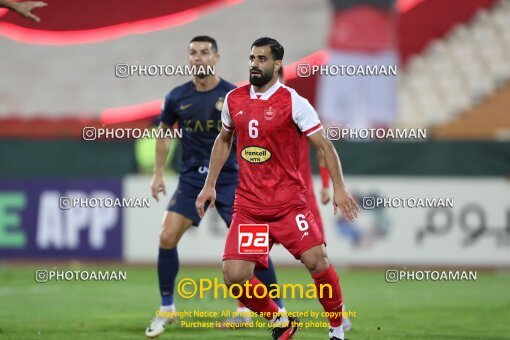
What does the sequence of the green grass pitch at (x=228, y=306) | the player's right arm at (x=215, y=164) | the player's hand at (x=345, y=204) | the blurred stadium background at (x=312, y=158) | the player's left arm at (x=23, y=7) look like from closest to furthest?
the player's hand at (x=345, y=204) → the player's right arm at (x=215, y=164) → the player's left arm at (x=23, y=7) → the green grass pitch at (x=228, y=306) → the blurred stadium background at (x=312, y=158)

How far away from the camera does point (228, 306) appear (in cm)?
1117

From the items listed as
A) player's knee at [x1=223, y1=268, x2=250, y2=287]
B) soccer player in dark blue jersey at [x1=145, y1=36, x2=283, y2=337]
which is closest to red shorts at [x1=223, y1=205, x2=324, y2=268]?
player's knee at [x1=223, y1=268, x2=250, y2=287]

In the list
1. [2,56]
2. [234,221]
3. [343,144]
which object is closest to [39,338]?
[234,221]

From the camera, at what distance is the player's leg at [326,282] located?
24.7ft

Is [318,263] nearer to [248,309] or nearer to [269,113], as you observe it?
[269,113]

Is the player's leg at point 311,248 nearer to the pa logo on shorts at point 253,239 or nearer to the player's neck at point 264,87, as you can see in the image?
the pa logo on shorts at point 253,239

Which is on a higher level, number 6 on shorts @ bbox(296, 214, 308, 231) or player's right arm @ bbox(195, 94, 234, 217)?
player's right arm @ bbox(195, 94, 234, 217)

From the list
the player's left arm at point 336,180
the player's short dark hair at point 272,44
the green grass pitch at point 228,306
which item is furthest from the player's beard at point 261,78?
the green grass pitch at point 228,306

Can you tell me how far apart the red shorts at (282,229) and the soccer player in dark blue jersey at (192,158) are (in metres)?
1.44

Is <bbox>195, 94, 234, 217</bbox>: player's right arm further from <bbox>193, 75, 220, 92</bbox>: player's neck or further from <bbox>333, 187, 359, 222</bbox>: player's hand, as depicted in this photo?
<bbox>193, 75, 220, 92</bbox>: player's neck

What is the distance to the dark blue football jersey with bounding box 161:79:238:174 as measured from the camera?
9273 mm

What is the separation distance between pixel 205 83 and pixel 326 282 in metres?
2.65

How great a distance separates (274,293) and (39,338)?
6.83 feet

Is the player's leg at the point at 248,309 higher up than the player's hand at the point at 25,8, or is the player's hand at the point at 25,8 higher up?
the player's hand at the point at 25,8
